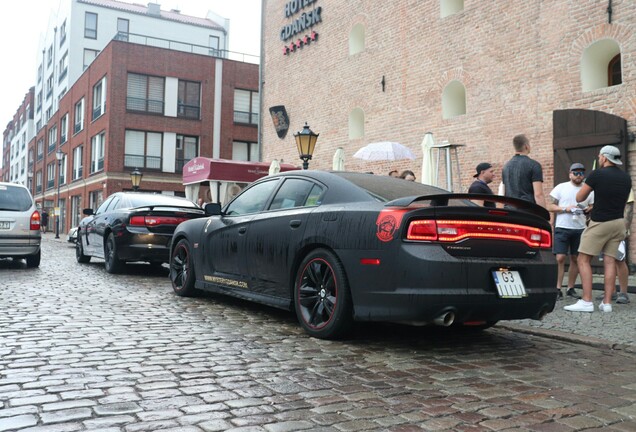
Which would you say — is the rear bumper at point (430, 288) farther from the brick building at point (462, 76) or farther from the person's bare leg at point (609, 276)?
the brick building at point (462, 76)

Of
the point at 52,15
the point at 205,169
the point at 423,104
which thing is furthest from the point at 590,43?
the point at 52,15

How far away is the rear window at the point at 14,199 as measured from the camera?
37.2 feet

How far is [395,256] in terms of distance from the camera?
4.41 m

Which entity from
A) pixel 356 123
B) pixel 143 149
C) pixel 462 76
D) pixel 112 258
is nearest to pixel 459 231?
pixel 112 258

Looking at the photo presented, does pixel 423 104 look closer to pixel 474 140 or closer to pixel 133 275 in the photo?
pixel 474 140

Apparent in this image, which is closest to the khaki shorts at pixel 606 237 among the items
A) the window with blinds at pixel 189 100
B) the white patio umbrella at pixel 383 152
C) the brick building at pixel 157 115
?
the white patio umbrella at pixel 383 152

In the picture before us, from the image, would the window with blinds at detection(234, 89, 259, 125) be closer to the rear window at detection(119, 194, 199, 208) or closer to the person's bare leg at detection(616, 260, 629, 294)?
the rear window at detection(119, 194, 199, 208)

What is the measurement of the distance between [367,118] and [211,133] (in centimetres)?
2068

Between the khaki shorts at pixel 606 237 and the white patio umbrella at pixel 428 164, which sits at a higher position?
the white patio umbrella at pixel 428 164

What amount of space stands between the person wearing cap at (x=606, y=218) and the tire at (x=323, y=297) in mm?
3300

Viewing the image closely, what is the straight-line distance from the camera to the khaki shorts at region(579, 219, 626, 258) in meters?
6.70

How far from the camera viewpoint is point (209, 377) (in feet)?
12.4

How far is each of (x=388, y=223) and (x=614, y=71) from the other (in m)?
9.90

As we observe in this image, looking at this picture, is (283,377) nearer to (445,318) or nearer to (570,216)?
(445,318)
